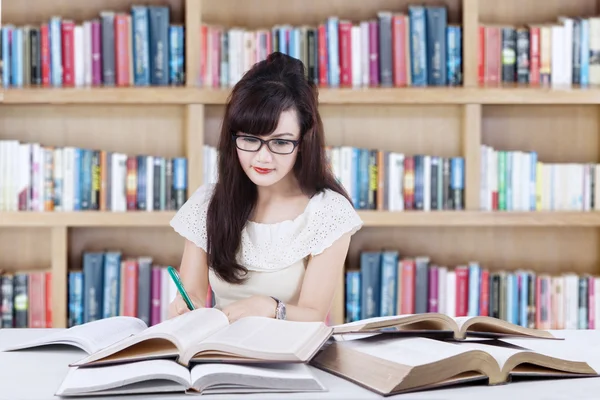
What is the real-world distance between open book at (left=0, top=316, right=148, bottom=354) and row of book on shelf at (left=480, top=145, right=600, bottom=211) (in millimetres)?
1751

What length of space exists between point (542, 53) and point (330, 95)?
0.76 meters

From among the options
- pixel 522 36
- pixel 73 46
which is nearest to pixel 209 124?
pixel 73 46

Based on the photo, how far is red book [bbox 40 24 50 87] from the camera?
2820 millimetres

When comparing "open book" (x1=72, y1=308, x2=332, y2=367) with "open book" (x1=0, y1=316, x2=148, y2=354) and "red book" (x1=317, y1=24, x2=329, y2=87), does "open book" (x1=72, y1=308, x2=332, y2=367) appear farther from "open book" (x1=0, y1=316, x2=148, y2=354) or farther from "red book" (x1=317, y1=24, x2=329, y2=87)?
"red book" (x1=317, y1=24, x2=329, y2=87)

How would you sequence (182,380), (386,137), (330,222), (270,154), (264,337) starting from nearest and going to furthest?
1. (182,380)
2. (264,337)
3. (270,154)
4. (330,222)
5. (386,137)

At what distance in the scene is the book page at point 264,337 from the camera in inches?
42.1

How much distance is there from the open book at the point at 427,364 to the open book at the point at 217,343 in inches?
1.9

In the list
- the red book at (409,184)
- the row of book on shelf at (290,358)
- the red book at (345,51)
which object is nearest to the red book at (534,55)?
the red book at (409,184)

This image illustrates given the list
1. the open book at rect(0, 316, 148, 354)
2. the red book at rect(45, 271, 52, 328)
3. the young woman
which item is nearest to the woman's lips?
the young woman

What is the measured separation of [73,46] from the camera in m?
2.83

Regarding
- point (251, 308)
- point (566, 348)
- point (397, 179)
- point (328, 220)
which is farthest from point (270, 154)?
point (397, 179)

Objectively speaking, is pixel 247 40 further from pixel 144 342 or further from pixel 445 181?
pixel 144 342

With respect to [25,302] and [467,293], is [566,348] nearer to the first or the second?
[467,293]

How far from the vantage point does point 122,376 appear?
3.33 ft
